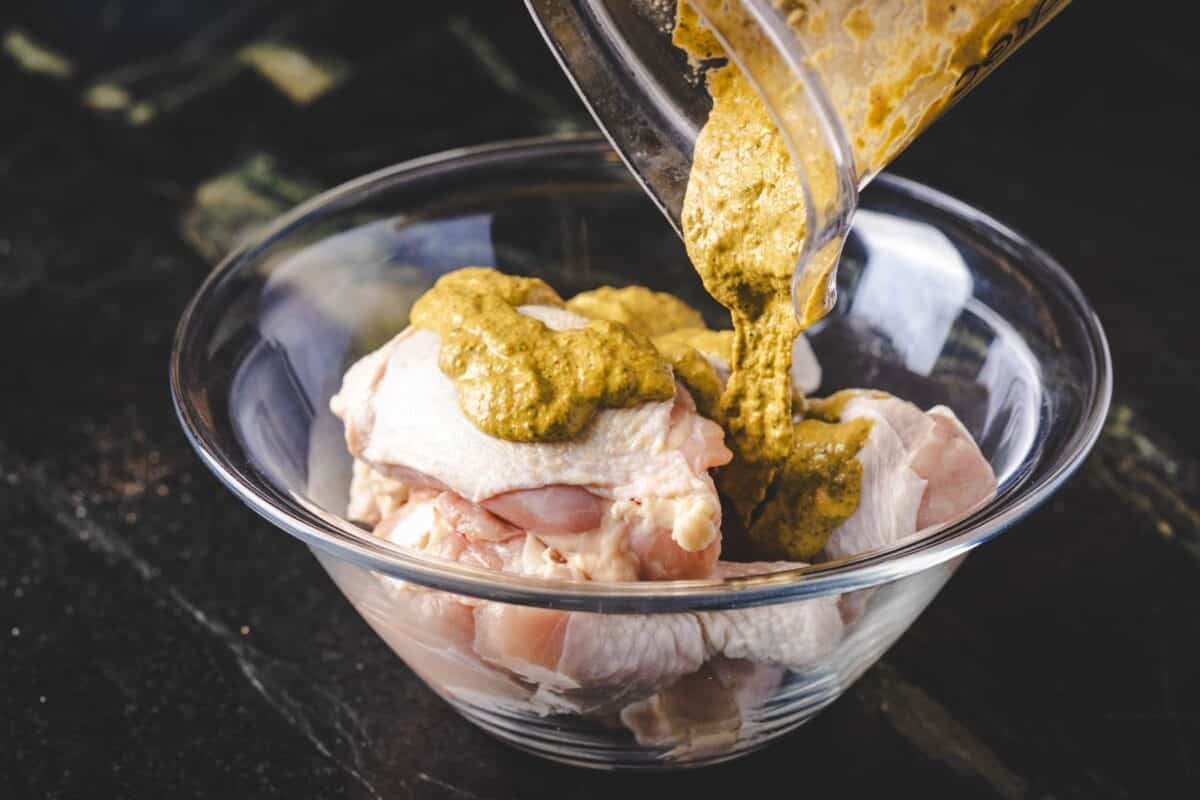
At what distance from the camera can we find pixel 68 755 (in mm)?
1194

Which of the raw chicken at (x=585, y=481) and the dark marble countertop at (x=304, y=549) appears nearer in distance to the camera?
the raw chicken at (x=585, y=481)

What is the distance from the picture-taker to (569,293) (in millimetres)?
1555

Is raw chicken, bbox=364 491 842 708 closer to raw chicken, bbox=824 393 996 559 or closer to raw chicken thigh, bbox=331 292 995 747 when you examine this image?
raw chicken thigh, bbox=331 292 995 747

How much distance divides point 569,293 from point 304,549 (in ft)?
1.45

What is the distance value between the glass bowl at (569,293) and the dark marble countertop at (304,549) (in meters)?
0.13

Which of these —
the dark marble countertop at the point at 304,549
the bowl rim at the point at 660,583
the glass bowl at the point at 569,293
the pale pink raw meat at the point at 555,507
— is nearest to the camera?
the bowl rim at the point at 660,583

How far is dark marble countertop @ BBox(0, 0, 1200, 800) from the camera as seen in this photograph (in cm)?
120

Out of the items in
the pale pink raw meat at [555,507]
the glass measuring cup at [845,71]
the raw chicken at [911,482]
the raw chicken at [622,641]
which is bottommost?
the raw chicken at [911,482]

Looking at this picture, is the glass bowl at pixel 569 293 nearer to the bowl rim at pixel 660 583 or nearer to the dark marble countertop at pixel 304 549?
the bowl rim at pixel 660 583

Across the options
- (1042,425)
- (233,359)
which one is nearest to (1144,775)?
(1042,425)

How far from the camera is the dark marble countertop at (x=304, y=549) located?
1201 millimetres

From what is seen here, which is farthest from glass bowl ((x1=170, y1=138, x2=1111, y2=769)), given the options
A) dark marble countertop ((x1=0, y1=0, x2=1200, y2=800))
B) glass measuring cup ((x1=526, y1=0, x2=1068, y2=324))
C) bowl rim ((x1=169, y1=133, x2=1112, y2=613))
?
glass measuring cup ((x1=526, y1=0, x2=1068, y2=324))

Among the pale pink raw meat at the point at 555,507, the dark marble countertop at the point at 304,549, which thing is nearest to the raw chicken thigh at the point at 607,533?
the pale pink raw meat at the point at 555,507

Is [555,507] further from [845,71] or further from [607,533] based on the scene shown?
[845,71]
